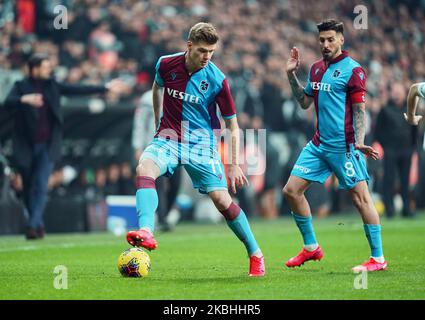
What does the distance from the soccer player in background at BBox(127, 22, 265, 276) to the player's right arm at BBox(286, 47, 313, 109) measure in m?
0.97

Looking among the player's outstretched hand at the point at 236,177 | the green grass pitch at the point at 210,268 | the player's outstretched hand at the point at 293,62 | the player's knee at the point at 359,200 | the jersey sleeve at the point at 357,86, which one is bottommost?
the green grass pitch at the point at 210,268

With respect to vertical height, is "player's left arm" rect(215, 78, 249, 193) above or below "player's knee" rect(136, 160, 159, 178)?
above

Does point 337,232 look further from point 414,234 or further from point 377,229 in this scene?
point 377,229

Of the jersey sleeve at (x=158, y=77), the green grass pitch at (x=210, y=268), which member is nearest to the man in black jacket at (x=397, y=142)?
the green grass pitch at (x=210, y=268)

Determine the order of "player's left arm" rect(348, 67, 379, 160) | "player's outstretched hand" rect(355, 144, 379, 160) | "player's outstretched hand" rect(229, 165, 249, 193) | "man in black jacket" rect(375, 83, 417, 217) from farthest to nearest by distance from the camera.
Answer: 1. "man in black jacket" rect(375, 83, 417, 217)
2. "player's left arm" rect(348, 67, 379, 160)
3. "player's outstretched hand" rect(355, 144, 379, 160)
4. "player's outstretched hand" rect(229, 165, 249, 193)

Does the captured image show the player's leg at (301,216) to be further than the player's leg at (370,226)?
Yes

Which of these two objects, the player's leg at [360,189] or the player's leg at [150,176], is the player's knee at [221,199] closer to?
the player's leg at [150,176]

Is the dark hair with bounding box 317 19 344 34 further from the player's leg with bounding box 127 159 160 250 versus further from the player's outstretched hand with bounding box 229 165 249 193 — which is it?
the player's leg with bounding box 127 159 160 250

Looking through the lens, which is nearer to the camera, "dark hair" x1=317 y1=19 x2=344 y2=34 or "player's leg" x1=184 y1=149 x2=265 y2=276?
"player's leg" x1=184 y1=149 x2=265 y2=276

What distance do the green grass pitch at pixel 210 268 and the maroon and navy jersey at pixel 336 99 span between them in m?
1.29

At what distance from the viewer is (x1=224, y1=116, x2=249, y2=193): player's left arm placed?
9.91m

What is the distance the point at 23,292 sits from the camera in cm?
888

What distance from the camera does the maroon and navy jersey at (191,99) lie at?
33.4 ft

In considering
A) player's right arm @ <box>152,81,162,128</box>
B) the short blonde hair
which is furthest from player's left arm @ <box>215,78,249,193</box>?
player's right arm @ <box>152,81,162,128</box>
